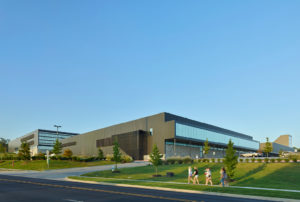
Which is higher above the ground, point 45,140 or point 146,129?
point 146,129

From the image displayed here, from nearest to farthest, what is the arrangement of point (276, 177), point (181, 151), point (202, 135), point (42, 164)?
point (276, 177)
point (42, 164)
point (181, 151)
point (202, 135)

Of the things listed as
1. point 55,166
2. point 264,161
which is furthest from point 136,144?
point 264,161

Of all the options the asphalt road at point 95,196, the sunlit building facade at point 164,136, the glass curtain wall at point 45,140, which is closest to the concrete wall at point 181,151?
the sunlit building facade at point 164,136

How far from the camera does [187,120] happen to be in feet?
269

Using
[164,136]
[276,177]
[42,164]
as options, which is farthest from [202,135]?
[276,177]

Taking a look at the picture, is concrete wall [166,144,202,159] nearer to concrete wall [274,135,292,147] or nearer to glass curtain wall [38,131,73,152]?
glass curtain wall [38,131,73,152]

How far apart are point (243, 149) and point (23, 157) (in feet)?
288

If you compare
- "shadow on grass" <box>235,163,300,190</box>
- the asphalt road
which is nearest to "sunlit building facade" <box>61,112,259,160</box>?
"shadow on grass" <box>235,163,300,190</box>

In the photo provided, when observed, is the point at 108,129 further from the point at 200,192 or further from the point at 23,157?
the point at 200,192

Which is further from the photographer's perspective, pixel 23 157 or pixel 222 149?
pixel 222 149

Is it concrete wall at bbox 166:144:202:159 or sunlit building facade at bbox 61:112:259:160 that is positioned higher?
sunlit building facade at bbox 61:112:259:160

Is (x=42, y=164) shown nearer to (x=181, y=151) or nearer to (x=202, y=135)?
(x=181, y=151)

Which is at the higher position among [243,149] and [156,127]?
[156,127]

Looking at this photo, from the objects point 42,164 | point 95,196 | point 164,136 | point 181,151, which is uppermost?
point 164,136
